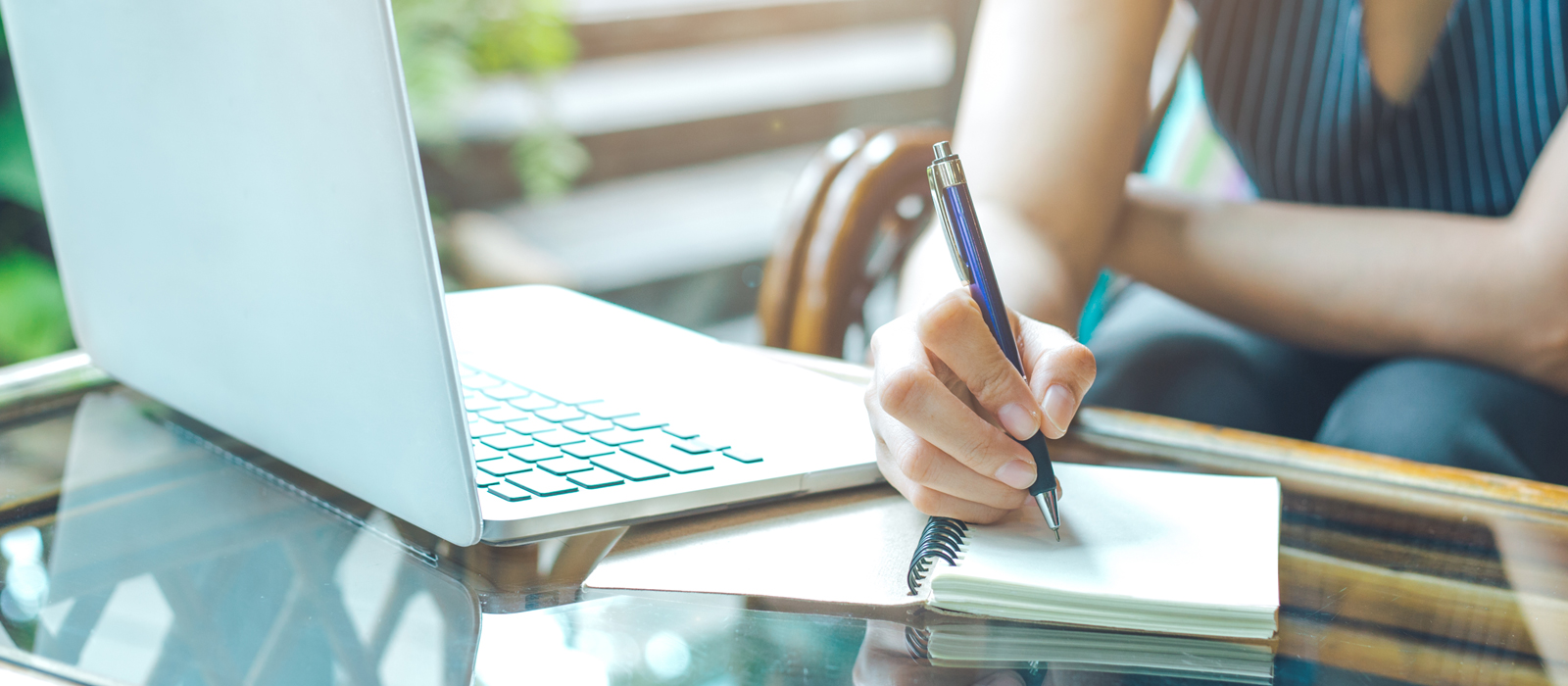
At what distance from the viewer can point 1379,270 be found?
2.26 feet

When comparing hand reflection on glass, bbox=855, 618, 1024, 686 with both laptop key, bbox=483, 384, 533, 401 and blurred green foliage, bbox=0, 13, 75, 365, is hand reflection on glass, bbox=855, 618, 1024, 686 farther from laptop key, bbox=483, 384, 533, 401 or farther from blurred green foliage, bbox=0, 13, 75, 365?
blurred green foliage, bbox=0, 13, 75, 365

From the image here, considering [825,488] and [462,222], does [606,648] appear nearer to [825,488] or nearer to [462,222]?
[825,488]

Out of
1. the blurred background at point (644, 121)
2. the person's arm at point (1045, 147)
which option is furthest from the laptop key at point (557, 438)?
the blurred background at point (644, 121)

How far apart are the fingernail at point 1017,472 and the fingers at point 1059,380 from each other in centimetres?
2

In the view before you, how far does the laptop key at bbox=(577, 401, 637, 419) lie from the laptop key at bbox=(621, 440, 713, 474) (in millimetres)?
36

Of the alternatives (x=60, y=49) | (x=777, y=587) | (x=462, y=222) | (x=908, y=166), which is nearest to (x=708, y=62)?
(x=462, y=222)

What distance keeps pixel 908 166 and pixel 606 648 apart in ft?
1.95

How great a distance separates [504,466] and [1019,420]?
0.68 feet

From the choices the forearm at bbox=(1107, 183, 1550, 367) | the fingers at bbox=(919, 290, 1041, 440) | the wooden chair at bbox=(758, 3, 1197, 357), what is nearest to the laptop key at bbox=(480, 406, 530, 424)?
the fingers at bbox=(919, 290, 1041, 440)

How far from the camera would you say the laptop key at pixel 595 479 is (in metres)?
0.42

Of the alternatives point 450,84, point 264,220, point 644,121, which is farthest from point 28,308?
point 264,220

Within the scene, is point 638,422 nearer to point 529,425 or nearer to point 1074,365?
point 529,425

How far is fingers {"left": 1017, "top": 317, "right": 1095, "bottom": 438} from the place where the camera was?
1.32ft

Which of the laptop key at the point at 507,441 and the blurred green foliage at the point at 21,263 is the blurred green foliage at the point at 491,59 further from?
the laptop key at the point at 507,441
